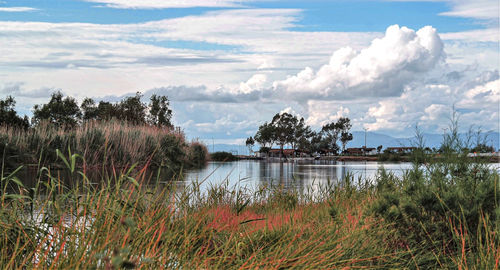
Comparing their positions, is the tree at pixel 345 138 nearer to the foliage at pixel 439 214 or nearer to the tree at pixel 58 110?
the tree at pixel 58 110

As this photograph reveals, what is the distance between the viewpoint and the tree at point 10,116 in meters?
34.9

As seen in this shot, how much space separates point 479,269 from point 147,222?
3.05 metres

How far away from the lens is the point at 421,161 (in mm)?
8148

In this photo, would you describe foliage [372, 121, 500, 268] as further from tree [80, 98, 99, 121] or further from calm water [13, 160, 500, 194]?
tree [80, 98, 99, 121]

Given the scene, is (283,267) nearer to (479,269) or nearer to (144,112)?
(479,269)

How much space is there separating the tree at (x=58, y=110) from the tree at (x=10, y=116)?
7.64 metres

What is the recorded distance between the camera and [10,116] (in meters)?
35.7

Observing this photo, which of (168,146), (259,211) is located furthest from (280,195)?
(168,146)

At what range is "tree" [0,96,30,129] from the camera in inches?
1375

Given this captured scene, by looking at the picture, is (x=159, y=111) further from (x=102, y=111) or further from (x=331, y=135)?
(x=331, y=135)

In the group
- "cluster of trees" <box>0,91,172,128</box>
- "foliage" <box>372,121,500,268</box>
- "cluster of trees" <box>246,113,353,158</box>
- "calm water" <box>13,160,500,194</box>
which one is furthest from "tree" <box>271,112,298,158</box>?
"foliage" <box>372,121,500,268</box>

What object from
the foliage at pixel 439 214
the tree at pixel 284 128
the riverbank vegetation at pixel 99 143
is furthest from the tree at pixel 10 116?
the tree at pixel 284 128

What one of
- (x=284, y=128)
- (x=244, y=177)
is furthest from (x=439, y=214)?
(x=284, y=128)

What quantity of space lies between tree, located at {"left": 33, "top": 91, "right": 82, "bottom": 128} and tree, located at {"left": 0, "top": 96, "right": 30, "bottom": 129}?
764 cm
